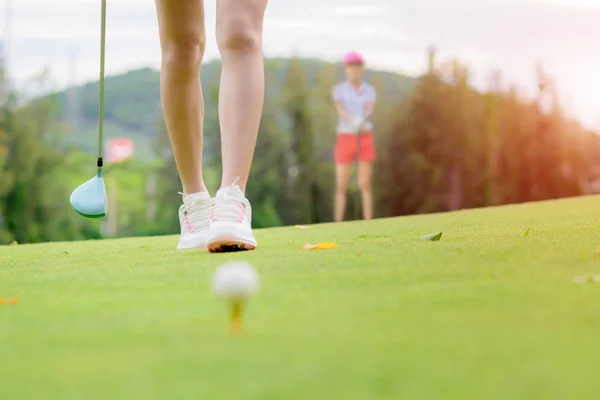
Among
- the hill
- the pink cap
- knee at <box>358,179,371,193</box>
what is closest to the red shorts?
knee at <box>358,179,371,193</box>

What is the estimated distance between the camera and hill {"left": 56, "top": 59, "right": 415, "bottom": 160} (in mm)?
12266

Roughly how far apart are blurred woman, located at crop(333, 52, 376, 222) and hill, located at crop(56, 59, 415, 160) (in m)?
3.96

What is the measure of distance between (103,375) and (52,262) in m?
1.74

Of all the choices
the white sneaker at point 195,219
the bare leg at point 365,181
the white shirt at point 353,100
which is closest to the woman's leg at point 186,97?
the white sneaker at point 195,219

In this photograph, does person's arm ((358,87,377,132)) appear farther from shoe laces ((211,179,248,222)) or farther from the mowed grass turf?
the mowed grass turf

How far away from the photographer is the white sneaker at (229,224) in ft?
7.31

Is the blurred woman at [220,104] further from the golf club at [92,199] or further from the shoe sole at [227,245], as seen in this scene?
the golf club at [92,199]

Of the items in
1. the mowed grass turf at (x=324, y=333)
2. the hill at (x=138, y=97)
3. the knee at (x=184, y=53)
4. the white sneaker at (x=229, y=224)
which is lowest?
the mowed grass turf at (x=324, y=333)

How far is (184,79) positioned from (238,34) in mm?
347

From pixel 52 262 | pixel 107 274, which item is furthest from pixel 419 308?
pixel 52 262

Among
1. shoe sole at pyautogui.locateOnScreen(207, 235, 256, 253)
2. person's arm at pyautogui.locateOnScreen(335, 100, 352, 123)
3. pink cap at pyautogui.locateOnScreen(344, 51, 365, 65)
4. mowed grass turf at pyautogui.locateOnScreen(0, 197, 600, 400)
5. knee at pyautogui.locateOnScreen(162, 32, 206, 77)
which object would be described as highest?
pink cap at pyautogui.locateOnScreen(344, 51, 365, 65)

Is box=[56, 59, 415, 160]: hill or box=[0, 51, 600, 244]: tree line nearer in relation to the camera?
box=[0, 51, 600, 244]: tree line

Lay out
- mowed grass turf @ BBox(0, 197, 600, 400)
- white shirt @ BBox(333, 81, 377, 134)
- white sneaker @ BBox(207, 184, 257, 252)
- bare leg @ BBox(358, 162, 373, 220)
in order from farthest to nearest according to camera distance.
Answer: white shirt @ BBox(333, 81, 377, 134), bare leg @ BBox(358, 162, 373, 220), white sneaker @ BBox(207, 184, 257, 252), mowed grass turf @ BBox(0, 197, 600, 400)

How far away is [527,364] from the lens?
857 mm
